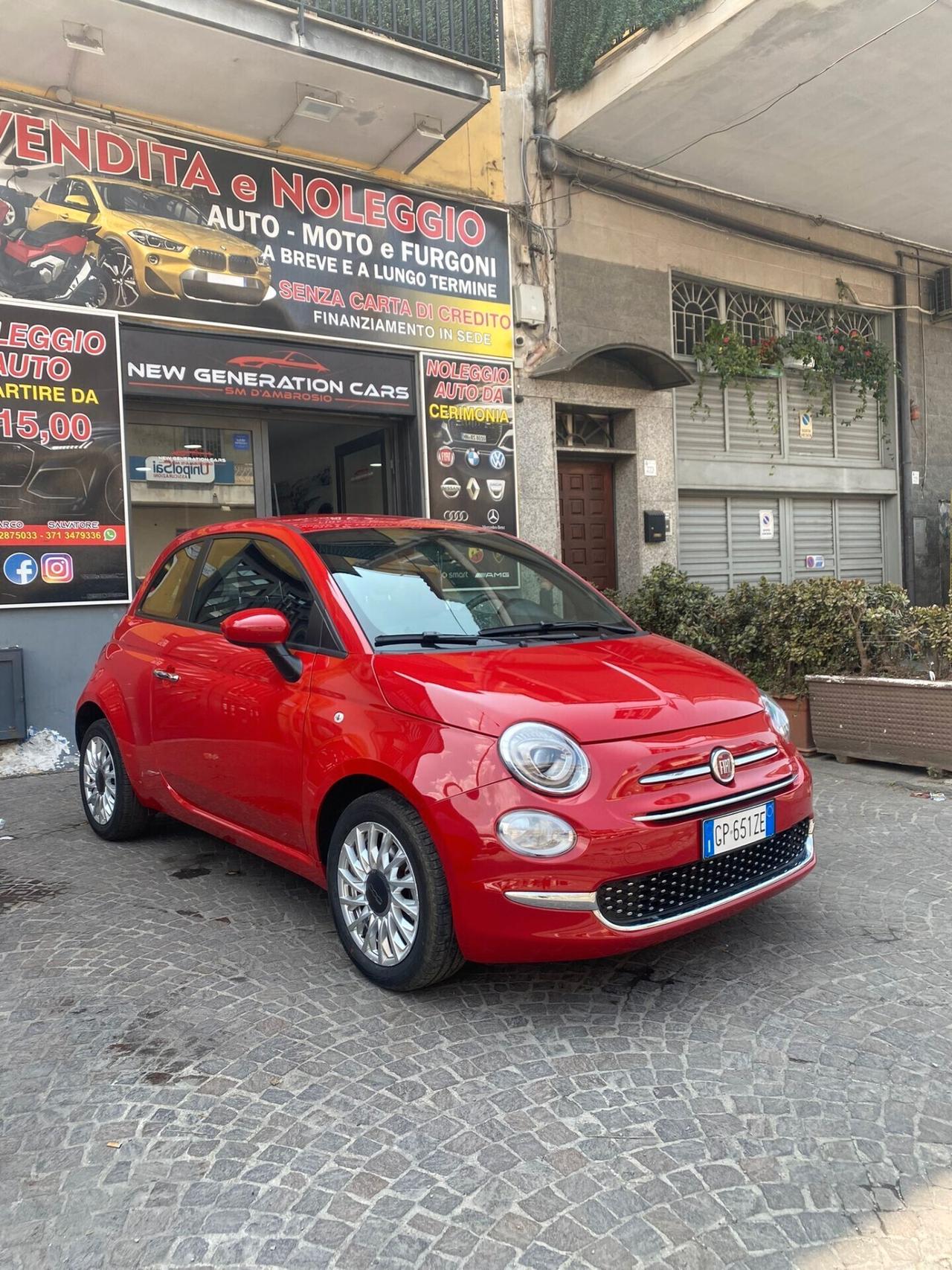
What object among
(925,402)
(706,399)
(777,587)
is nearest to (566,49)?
(706,399)

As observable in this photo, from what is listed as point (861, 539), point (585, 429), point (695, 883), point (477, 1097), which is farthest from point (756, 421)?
point (477, 1097)

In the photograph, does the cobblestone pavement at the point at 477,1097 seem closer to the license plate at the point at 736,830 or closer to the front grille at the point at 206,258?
the license plate at the point at 736,830

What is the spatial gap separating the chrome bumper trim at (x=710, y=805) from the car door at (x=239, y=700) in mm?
1349

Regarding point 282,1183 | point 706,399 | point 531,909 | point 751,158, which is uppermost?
point 751,158

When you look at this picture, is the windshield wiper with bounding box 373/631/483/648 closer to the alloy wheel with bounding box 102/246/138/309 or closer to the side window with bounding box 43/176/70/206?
the alloy wheel with bounding box 102/246/138/309

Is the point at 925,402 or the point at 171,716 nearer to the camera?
the point at 171,716

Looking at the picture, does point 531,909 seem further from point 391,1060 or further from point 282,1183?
point 282,1183

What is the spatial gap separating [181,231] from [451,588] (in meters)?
5.74

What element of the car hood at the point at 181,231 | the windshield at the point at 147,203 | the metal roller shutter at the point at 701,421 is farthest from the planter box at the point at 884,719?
the windshield at the point at 147,203

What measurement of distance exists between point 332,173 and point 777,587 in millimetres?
5546

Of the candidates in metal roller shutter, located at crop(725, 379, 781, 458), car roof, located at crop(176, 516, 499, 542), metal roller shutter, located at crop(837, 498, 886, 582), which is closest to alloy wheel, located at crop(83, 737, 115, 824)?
car roof, located at crop(176, 516, 499, 542)

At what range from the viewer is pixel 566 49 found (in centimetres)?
970

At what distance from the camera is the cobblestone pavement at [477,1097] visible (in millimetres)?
2168

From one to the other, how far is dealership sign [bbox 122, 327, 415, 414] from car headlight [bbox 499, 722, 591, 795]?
6.25 metres
